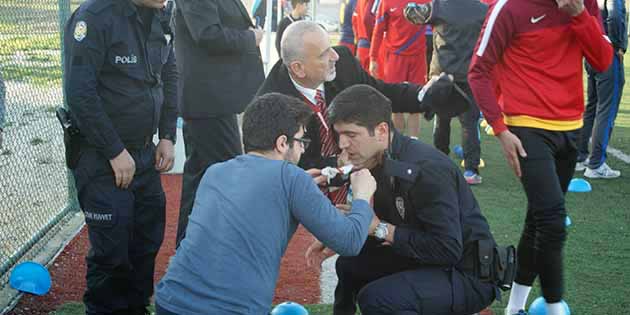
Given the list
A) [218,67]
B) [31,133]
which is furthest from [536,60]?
[31,133]

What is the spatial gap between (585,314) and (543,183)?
1000 millimetres

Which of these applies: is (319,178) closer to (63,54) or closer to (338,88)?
(338,88)

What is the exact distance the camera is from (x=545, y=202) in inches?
166

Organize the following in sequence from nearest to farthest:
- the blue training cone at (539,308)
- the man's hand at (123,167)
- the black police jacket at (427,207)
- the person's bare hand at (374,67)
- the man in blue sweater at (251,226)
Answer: the man in blue sweater at (251,226) < the black police jacket at (427,207) < the man's hand at (123,167) < the blue training cone at (539,308) < the person's bare hand at (374,67)

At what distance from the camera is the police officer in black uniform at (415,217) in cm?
343

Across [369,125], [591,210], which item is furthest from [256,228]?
[591,210]

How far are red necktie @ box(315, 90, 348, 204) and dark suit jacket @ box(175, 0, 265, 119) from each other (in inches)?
40.2

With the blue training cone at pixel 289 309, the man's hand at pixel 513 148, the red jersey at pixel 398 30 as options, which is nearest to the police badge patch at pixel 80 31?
the blue training cone at pixel 289 309

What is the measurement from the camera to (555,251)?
14.1 ft

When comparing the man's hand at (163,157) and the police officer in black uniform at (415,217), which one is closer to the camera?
the police officer in black uniform at (415,217)

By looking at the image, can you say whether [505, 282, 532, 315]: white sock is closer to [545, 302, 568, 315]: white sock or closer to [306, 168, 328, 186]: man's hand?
[545, 302, 568, 315]: white sock

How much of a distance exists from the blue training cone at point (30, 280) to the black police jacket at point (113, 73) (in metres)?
1.25

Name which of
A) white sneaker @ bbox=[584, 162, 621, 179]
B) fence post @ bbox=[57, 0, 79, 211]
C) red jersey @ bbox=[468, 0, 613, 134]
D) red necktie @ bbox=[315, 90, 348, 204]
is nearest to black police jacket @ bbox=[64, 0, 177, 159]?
red necktie @ bbox=[315, 90, 348, 204]

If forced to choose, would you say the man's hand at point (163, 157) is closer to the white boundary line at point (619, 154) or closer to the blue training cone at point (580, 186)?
the blue training cone at point (580, 186)
